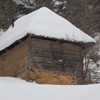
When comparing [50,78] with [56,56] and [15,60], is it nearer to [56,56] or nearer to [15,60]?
[56,56]

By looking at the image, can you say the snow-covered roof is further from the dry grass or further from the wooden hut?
the dry grass

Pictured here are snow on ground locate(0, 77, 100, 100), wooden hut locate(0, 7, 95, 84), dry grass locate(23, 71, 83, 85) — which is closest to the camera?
snow on ground locate(0, 77, 100, 100)

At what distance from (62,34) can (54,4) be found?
18.9 metres

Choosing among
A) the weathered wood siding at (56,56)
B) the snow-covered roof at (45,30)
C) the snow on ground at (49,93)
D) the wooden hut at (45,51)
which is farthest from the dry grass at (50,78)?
the snow on ground at (49,93)

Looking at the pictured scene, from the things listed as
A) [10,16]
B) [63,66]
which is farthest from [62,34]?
[10,16]

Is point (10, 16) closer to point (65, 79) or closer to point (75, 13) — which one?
point (75, 13)

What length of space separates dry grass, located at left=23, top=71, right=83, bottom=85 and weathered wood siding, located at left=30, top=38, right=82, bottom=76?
279 millimetres

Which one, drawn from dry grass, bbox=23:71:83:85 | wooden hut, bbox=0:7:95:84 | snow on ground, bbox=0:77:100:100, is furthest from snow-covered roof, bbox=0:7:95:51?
snow on ground, bbox=0:77:100:100

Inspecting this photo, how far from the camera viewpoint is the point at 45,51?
21.9 metres

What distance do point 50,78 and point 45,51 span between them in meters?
1.46

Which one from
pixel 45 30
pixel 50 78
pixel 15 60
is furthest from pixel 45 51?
pixel 15 60

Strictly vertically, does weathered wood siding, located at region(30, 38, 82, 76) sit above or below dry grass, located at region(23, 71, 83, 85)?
above

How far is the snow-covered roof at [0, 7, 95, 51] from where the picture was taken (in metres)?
21.6

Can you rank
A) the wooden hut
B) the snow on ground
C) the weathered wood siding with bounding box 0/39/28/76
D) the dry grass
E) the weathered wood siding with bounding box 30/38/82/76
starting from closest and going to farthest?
the snow on ground, the dry grass, the wooden hut, the weathered wood siding with bounding box 30/38/82/76, the weathered wood siding with bounding box 0/39/28/76
